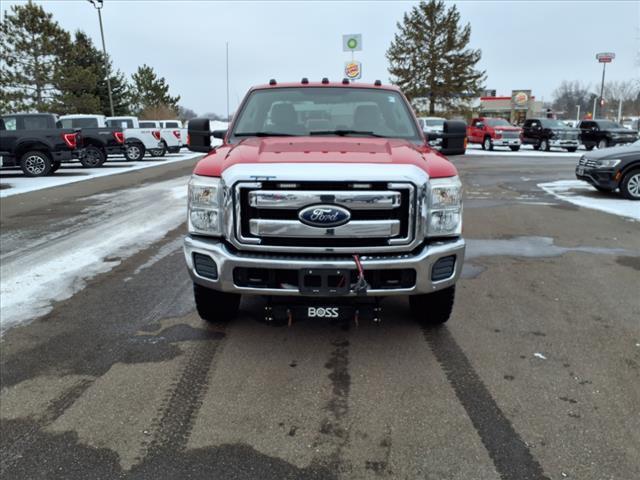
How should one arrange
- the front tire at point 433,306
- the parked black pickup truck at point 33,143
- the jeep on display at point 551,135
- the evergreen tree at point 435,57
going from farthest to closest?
the evergreen tree at point 435,57 → the jeep on display at point 551,135 → the parked black pickup truck at point 33,143 → the front tire at point 433,306

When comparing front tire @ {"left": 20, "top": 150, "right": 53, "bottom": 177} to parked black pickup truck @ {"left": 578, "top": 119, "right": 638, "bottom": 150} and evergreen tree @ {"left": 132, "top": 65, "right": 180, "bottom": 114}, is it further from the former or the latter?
evergreen tree @ {"left": 132, "top": 65, "right": 180, "bottom": 114}

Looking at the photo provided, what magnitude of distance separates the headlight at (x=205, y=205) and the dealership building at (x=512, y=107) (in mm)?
58064

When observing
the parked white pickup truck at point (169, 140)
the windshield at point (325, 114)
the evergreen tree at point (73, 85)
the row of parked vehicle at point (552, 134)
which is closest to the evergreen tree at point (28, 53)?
the evergreen tree at point (73, 85)

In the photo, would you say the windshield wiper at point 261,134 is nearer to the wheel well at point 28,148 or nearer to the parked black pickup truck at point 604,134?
the wheel well at point 28,148

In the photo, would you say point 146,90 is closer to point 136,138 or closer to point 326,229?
point 136,138

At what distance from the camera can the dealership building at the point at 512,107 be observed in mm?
60250

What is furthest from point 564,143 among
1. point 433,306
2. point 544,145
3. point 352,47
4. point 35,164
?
point 433,306

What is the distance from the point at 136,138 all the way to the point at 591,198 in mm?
19575

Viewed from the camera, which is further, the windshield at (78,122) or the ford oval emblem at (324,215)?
the windshield at (78,122)

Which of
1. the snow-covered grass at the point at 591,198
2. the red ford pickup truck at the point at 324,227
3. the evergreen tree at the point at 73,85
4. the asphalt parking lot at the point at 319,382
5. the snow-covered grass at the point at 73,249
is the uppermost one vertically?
the evergreen tree at the point at 73,85

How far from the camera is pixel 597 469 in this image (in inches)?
105

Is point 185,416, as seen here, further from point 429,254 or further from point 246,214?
point 429,254

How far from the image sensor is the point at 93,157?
70.8 ft

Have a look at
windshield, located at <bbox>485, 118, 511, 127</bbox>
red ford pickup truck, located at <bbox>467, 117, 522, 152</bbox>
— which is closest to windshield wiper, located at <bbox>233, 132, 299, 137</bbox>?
red ford pickup truck, located at <bbox>467, 117, 522, 152</bbox>
